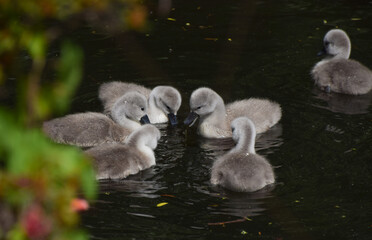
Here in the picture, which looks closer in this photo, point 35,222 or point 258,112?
point 35,222

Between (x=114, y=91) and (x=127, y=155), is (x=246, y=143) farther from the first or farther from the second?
(x=114, y=91)

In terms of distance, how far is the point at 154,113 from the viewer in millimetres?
8992

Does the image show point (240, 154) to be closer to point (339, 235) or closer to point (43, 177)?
point (339, 235)

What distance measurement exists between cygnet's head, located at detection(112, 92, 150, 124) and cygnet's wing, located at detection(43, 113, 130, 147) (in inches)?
16.3

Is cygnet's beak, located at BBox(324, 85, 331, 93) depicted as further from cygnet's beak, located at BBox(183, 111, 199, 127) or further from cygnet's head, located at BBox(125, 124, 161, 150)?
cygnet's head, located at BBox(125, 124, 161, 150)

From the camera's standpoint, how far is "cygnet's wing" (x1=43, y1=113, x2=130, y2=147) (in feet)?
26.4

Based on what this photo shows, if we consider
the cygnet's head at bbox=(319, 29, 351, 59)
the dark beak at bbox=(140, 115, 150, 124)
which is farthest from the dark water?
Answer: the cygnet's head at bbox=(319, 29, 351, 59)

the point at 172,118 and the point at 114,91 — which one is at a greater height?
the point at 114,91

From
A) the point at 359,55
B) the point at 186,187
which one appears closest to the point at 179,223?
the point at 186,187

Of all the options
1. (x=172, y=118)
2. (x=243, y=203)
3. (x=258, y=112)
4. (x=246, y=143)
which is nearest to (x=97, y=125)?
(x=172, y=118)

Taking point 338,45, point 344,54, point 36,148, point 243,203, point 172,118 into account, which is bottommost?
point 243,203

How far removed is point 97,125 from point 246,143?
1.80 metres

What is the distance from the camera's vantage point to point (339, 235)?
601cm

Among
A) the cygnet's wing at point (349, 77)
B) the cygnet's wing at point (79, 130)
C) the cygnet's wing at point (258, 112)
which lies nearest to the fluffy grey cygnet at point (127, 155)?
the cygnet's wing at point (79, 130)
